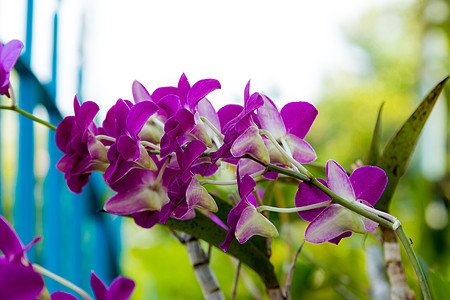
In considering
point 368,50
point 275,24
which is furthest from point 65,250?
point 368,50

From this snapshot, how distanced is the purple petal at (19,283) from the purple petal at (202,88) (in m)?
0.11

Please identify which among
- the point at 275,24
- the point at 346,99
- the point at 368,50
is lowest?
the point at 346,99

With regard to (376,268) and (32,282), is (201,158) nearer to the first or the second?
(32,282)

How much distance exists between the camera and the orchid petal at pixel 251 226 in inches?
8.6

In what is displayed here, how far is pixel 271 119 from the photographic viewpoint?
0.25m

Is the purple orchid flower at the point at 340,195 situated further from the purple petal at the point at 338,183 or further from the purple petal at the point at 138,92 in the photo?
the purple petal at the point at 138,92

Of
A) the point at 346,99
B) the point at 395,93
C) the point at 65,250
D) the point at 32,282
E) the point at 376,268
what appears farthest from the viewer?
the point at 346,99

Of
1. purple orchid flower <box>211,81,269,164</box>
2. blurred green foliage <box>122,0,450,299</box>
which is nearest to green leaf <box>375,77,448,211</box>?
blurred green foliage <box>122,0,450,299</box>

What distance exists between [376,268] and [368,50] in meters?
9.98

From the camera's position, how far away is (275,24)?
7.19 m

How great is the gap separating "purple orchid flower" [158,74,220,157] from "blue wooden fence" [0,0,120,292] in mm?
276

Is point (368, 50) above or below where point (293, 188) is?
below

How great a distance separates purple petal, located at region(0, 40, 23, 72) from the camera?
247 mm

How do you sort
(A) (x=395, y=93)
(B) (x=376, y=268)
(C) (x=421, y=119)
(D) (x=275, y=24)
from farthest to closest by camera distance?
(A) (x=395, y=93) < (D) (x=275, y=24) < (B) (x=376, y=268) < (C) (x=421, y=119)
